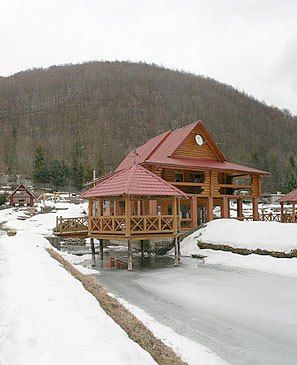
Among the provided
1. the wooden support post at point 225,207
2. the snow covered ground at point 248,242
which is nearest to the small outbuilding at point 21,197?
the wooden support post at point 225,207

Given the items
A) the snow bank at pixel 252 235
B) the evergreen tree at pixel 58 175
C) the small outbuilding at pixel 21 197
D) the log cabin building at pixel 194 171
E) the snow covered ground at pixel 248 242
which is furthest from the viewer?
the evergreen tree at pixel 58 175

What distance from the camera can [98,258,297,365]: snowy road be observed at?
7.57m

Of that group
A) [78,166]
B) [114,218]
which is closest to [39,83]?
[78,166]

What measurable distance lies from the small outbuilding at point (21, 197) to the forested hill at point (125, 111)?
50298 mm

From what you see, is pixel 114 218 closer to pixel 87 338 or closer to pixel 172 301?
pixel 172 301

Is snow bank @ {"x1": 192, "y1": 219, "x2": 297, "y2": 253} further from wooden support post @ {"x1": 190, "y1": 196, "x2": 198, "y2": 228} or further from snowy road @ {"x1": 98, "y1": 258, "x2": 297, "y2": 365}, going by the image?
snowy road @ {"x1": 98, "y1": 258, "x2": 297, "y2": 365}

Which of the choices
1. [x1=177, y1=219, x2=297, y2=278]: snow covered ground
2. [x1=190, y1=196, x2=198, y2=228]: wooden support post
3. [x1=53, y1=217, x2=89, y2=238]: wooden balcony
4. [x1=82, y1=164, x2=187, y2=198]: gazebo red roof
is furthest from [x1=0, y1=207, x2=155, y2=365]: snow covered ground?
[x1=190, y1=196, x2=198, y2=228]: wooden support post

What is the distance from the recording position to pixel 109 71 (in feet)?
506

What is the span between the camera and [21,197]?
47750 millimetres

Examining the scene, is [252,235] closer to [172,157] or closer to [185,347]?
[172,157]

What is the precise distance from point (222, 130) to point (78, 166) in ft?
235

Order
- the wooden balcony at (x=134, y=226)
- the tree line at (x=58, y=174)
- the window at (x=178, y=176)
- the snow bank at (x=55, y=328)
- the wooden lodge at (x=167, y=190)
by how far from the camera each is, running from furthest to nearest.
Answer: the tree line at (x=58, y=174)
the window at (x=178, y=176)
the wooden lodge at (x=167, y=190)
the wooden balcony at (x=134, y=226)
the snow bank at (x=55, y=328)

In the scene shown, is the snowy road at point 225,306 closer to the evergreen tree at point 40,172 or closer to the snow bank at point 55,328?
the snow bank at point 55,328

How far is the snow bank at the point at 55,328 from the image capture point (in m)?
4.73
